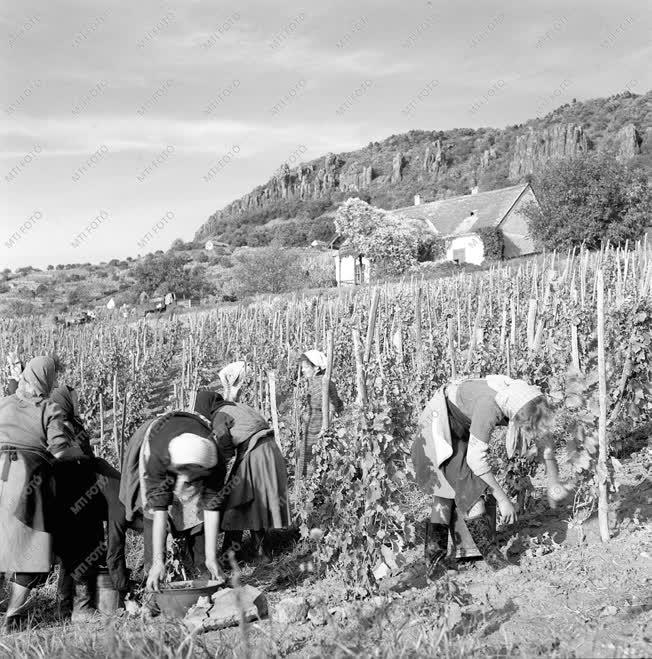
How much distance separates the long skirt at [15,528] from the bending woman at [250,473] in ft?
3.34

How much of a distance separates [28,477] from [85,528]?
0.48 meters

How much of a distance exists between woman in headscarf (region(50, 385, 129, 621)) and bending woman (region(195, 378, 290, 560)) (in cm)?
61

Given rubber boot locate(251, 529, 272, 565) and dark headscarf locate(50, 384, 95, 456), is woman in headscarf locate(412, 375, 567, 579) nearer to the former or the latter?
rubber boot locate(251, 529, 272, 565)

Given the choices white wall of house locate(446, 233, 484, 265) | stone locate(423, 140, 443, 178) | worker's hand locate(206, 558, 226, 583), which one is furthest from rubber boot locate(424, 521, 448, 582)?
stone locate(423, 140, 443, 178)

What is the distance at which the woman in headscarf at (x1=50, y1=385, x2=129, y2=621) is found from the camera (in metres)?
3.56

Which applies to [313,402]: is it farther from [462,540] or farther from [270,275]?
[270,275]

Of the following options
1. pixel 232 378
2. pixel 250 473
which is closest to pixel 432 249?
pixel 232 378

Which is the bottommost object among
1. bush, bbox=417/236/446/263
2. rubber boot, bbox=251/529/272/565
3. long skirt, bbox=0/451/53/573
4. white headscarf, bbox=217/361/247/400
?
rubber boot, bbox=251/529/272/565

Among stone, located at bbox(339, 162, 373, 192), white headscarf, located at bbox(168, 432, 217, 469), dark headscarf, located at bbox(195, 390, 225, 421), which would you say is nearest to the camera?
white headscarf, located at bbox(168, 432, 217, 469)

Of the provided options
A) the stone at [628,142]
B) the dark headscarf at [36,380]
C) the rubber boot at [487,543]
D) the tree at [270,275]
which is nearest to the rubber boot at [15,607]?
the dark headscarf at [36,380]

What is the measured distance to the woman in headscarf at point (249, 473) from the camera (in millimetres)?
3926

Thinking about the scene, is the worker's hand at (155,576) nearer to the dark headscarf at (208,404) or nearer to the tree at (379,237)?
the dark headscarf at (208,404)

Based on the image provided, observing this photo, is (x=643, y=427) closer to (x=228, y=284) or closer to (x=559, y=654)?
(x=559, y=654)

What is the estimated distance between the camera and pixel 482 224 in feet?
108
